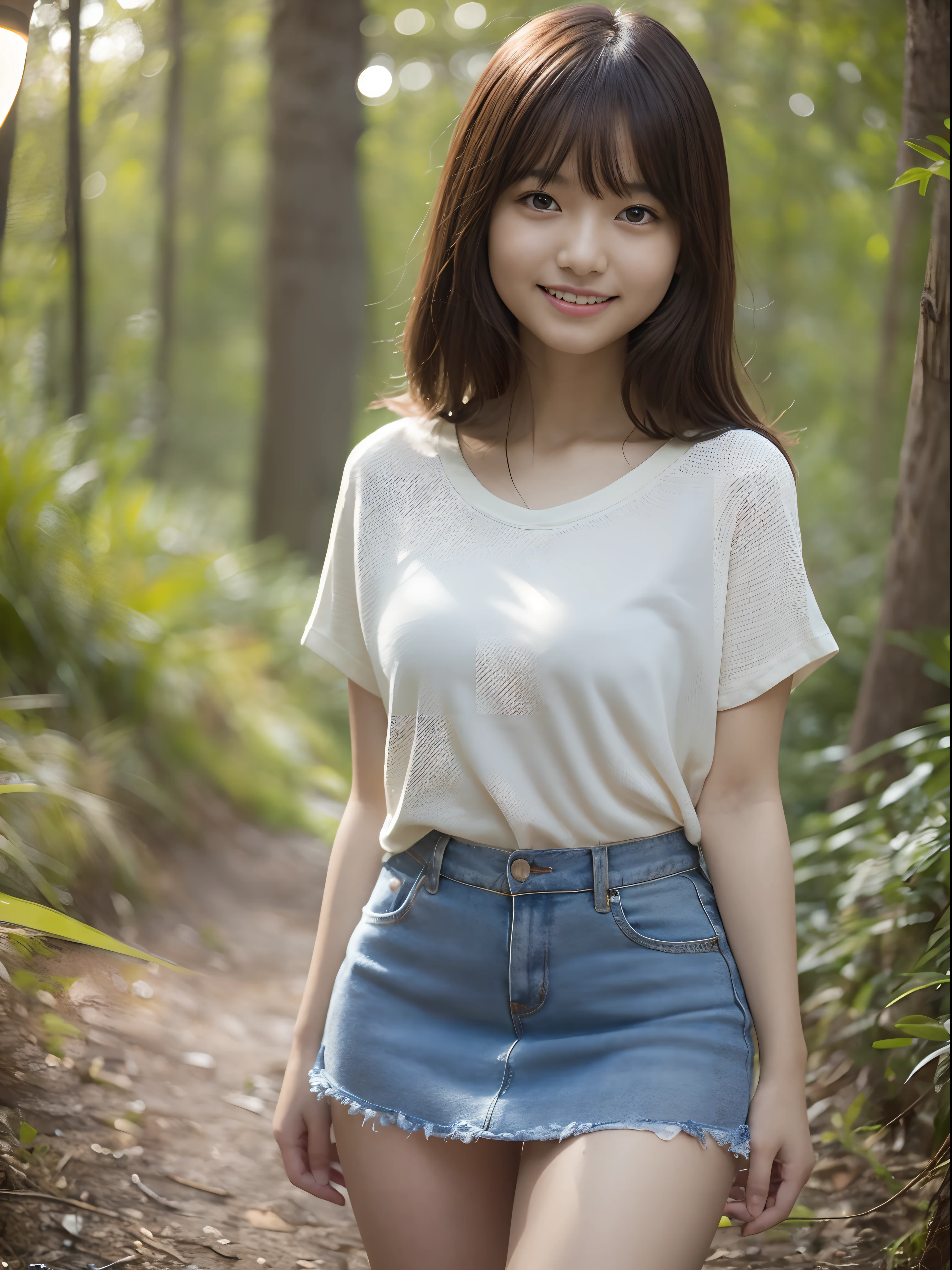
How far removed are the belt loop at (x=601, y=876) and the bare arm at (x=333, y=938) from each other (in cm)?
39

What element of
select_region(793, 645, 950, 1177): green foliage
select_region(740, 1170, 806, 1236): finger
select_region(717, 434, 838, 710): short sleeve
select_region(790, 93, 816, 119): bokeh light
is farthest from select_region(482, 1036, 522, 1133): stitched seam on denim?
select_region(790, 93, 816, 119): bokeh light

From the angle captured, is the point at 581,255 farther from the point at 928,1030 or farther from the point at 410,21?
the point at 410,21

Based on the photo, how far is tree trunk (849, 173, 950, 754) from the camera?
2.70 meters

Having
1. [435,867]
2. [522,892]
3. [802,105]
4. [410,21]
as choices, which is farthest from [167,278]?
[522,892]

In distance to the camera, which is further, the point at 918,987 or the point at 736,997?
the point at 918,987

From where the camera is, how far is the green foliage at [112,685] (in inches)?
127

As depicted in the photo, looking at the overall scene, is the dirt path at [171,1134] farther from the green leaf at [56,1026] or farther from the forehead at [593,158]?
the forehead at [593,158]

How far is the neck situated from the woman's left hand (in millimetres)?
879

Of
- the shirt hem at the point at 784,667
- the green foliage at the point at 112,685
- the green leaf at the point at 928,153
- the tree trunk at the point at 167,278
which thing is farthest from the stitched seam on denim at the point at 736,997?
the tree trunk at the point at 167,278

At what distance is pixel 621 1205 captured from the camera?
1276 mm

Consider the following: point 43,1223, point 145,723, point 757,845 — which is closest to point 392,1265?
point 43,1223

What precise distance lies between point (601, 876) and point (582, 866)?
0.09ft

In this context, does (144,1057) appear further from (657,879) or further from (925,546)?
(925,546)

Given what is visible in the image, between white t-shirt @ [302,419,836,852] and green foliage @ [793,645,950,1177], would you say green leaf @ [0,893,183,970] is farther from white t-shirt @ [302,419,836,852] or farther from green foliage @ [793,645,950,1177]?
green foliage @ [793,645,950,1177]
